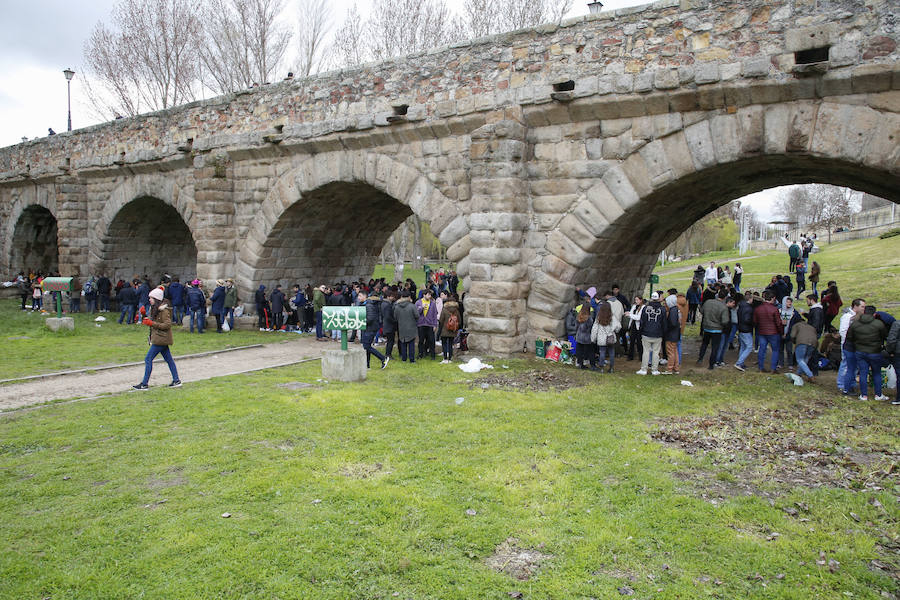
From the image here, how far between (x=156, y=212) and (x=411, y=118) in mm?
13226

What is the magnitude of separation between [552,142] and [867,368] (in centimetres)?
618

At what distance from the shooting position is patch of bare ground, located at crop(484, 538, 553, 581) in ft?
14.2

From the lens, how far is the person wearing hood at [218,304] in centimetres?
1614

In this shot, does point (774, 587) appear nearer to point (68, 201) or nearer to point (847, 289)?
point (847, 289)

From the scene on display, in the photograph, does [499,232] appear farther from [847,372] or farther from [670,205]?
[847,372]

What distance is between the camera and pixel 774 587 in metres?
4.09

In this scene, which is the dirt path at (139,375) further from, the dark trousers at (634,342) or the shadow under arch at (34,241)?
the shadow under arch at (34,241)

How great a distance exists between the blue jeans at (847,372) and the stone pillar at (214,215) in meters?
14.3

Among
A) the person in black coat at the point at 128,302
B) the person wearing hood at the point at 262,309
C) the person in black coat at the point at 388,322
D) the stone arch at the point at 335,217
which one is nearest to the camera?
the person in black coat at the point at 388,322

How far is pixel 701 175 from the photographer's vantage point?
10.5 meters

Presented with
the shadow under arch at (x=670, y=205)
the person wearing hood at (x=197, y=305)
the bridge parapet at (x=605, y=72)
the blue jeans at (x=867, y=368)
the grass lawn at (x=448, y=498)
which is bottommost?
the grass lawn at (x=448, y=498)

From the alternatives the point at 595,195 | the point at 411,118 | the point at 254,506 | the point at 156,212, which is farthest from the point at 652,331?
the point at 156,212

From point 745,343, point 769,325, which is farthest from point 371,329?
point 769,325

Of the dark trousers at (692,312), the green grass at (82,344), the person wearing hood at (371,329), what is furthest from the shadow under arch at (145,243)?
the dark trousers at (692,312)
